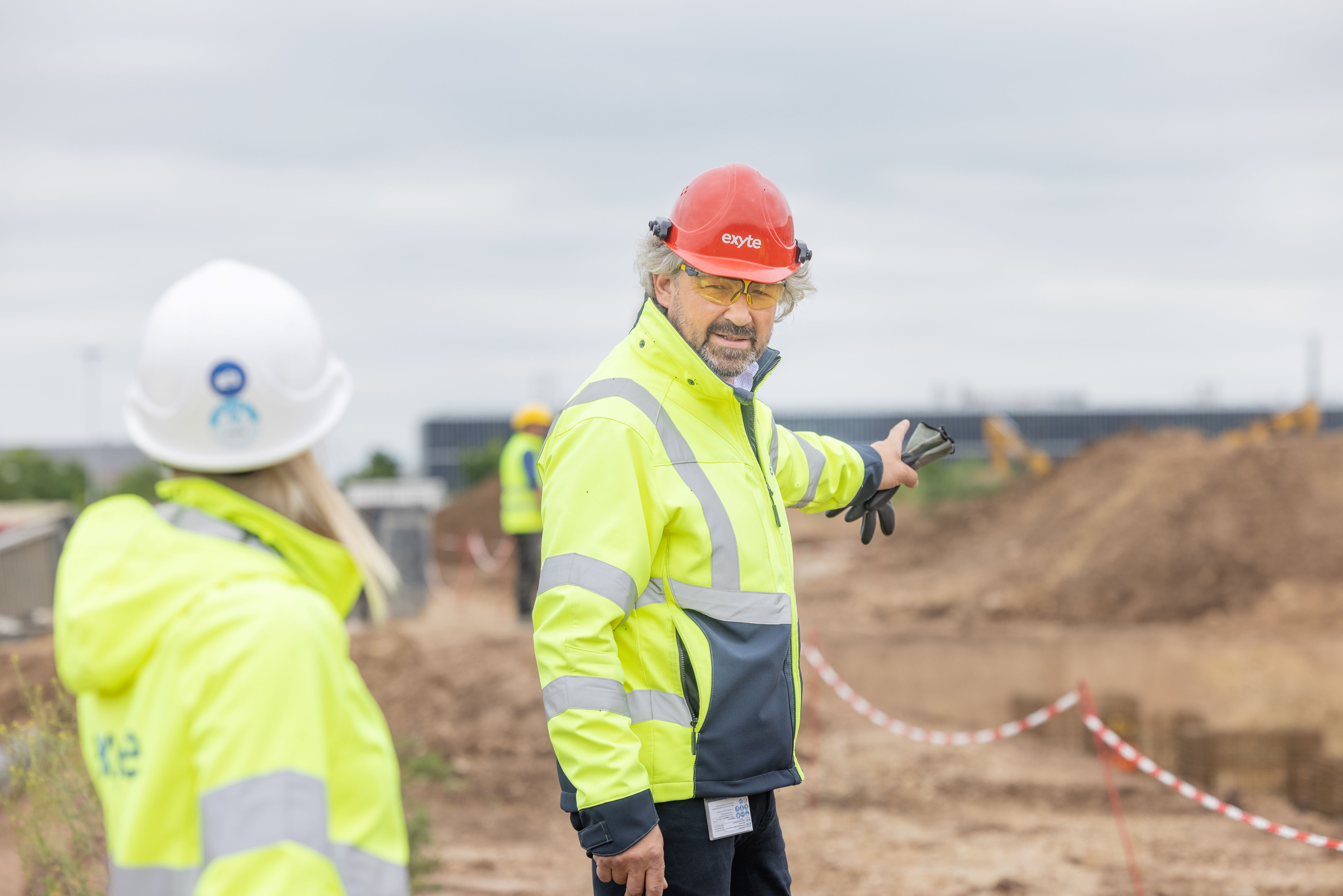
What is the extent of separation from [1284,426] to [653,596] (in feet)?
78.4

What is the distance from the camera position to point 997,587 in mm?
17203

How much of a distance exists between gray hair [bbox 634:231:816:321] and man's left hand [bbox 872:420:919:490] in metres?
0.56

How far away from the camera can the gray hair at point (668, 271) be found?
9.67 feet

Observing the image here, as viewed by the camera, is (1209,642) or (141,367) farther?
(1209,642)

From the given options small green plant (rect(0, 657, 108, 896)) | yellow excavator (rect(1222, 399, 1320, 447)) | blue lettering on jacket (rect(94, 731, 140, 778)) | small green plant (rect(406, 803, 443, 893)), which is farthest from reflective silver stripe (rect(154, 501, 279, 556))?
yellow excavator (rect(1222, 399, 1320, 447))

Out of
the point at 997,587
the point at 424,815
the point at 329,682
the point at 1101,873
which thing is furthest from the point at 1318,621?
the point at 329,682

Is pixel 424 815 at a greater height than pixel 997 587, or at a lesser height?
greater

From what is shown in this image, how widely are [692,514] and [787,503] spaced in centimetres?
67

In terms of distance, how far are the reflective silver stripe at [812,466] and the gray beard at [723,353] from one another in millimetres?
518


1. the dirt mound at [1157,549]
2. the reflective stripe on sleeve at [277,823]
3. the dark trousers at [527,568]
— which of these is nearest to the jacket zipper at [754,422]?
the reflective stripe on sleeve at [277,823]

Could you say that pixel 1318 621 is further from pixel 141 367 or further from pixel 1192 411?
pixel 1192 411

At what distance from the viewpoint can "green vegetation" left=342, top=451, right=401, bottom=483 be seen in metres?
33.1

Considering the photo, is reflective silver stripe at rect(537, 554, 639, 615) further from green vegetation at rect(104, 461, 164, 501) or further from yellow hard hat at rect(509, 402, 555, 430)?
green vegetation at rect(104, 461, 164, 501)

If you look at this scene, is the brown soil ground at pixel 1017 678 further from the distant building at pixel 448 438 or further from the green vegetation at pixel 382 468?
the distant building at pixel 448 438
